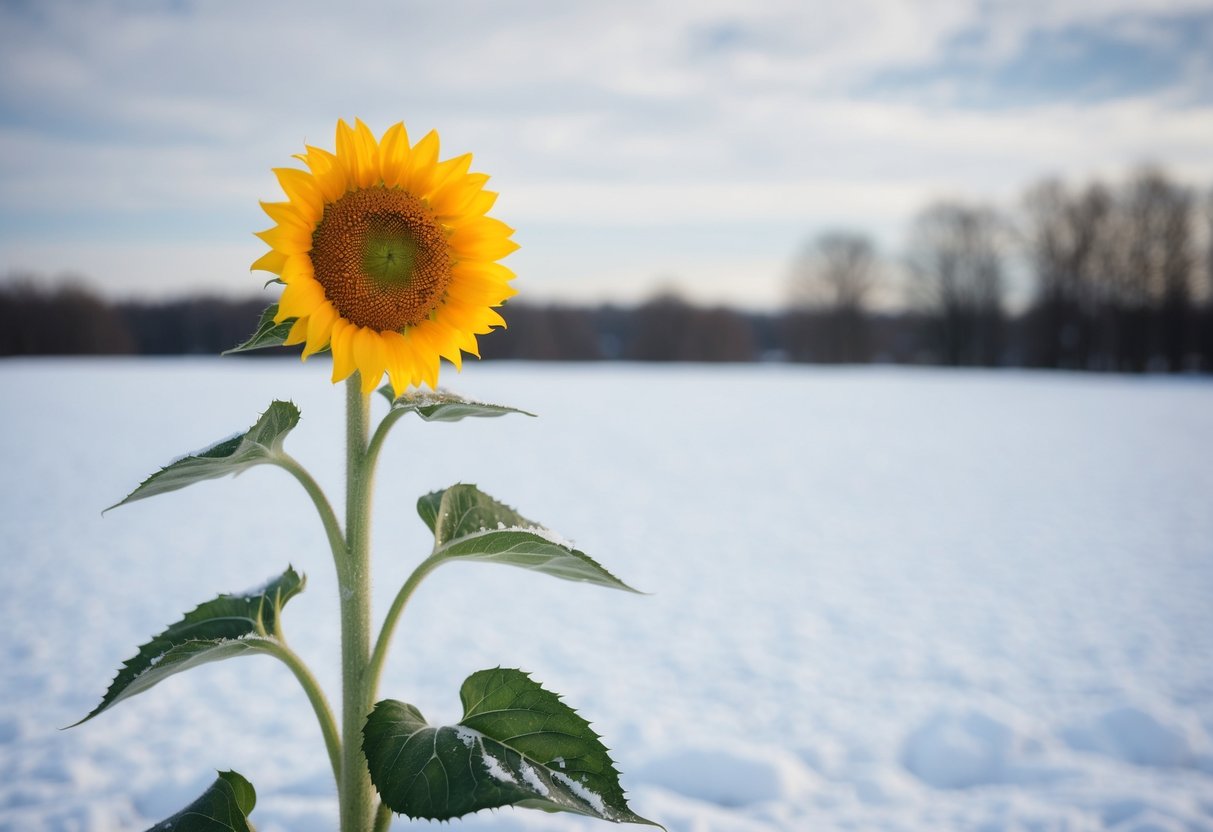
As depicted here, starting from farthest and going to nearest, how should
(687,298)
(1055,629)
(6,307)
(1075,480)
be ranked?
(687,298), (6,307), (1075,480), (1055,629)

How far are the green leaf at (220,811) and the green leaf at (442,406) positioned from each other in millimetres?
589

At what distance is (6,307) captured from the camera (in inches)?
1141

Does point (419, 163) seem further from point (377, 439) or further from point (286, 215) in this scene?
point (377, 439)

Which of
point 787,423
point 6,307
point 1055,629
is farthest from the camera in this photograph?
point 6,307

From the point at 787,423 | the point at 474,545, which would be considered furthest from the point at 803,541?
the point at 787,423

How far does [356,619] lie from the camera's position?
110 centimetres

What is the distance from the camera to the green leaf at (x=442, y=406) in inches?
38.9

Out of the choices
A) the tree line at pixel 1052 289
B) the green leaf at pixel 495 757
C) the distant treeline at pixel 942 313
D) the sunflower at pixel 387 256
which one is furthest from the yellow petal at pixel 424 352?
the tree line at pixel 1052 289

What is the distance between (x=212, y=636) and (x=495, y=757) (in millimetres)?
518

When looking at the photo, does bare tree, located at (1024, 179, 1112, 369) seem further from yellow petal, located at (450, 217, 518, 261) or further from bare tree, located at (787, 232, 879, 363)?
yellow petal, located at (450, 217, 518, 261)

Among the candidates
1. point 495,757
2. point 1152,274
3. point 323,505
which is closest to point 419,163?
point 323,505

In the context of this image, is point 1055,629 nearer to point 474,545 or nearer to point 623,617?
point 623,617

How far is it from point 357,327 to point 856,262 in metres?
56.2

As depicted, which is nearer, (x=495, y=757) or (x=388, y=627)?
(x=495, y=757)
